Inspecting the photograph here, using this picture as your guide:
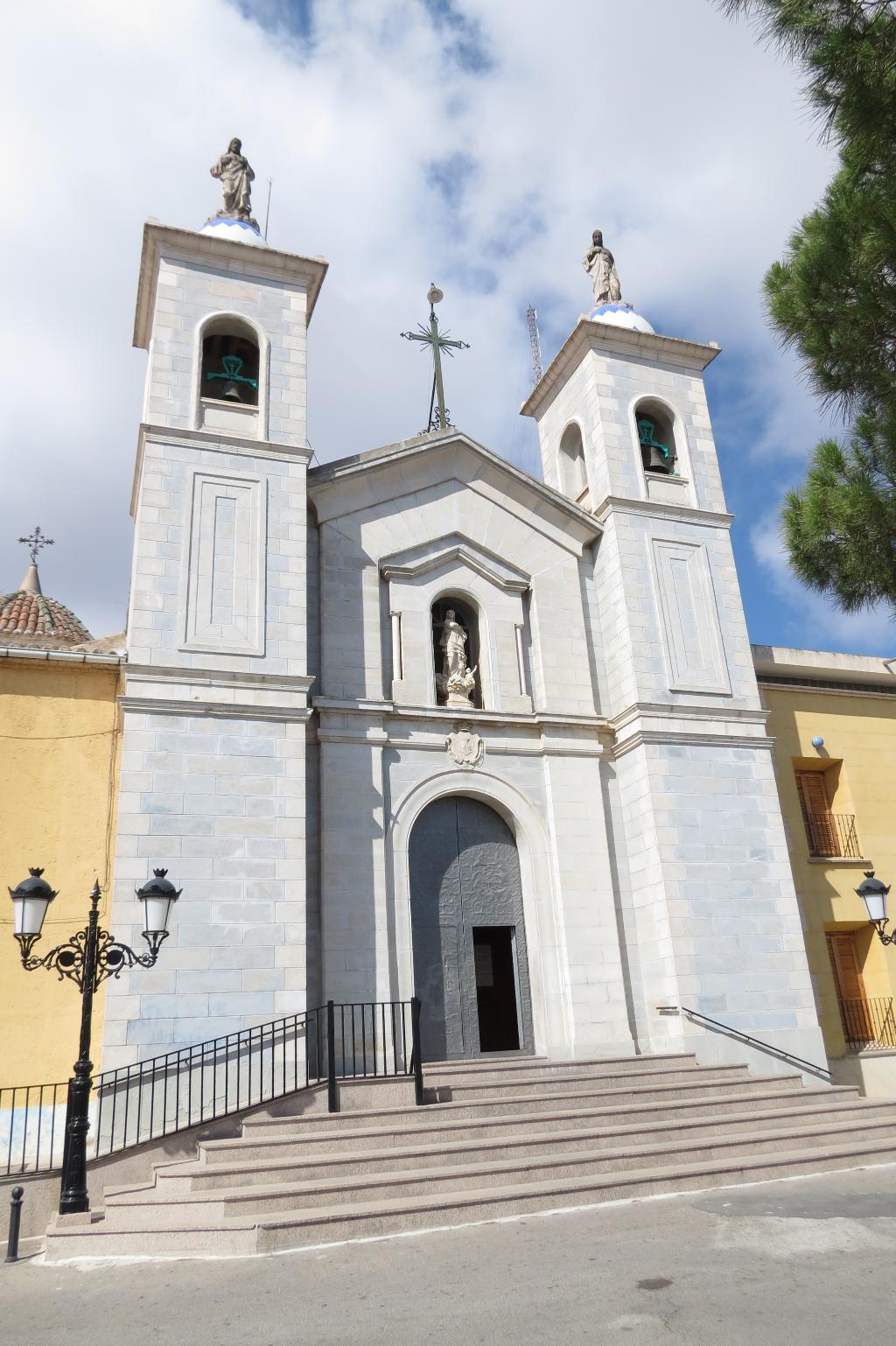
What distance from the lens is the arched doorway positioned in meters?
13.8

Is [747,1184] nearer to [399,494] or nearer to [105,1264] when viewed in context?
[105,1264]

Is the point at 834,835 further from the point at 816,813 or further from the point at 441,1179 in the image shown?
the point at 441,1179

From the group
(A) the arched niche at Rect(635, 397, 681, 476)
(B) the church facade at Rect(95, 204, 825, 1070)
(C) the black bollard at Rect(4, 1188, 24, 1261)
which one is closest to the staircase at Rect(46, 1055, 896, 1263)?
(C) the black bollard at Rect(4, 1188, 24, 1261)

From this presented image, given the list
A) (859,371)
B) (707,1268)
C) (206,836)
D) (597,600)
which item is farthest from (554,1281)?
(597,600)

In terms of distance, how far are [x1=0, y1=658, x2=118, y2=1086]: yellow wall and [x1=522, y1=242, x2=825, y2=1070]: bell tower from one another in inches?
299

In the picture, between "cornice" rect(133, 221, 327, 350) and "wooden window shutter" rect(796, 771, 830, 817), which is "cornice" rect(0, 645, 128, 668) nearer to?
"cornice" rect(133, 221, 327, 350)

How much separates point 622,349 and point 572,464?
2417 millimetres

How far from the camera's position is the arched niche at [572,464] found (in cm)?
1944

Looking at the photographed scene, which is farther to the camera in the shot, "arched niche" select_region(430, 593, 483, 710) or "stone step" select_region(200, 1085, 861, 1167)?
"arched niche" select_region(430, 593, 483, 710)

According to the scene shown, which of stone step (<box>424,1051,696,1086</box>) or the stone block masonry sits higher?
the stone block masonry

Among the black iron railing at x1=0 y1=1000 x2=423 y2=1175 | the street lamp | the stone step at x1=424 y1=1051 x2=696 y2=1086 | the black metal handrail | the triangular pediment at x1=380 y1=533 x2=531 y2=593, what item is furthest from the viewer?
the triangular pediment at x1=380 y1=533 x2=531 y2=593

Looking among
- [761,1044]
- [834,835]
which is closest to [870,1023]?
[834,835]

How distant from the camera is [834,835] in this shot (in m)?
17.6

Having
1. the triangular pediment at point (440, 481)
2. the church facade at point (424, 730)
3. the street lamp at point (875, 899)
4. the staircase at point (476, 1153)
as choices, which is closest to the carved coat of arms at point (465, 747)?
the church facade at point (424, 730)
